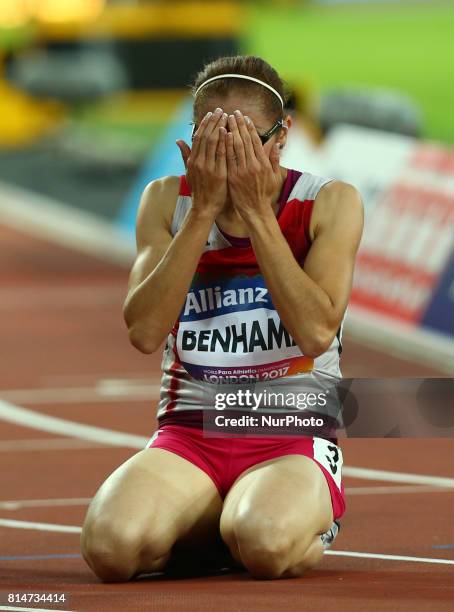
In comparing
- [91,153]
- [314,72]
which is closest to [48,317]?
[91,153]

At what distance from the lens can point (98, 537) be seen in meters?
5.46

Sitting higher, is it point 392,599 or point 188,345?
point 188,345

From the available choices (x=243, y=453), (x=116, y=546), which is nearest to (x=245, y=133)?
(x=243, y=453)

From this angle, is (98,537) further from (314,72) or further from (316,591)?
(314,72)

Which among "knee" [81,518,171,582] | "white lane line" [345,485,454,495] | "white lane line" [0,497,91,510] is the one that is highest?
"white lane line" [345,485,454,495]

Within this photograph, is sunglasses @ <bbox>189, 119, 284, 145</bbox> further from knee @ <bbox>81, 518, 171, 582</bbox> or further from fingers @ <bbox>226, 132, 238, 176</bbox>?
knee @ <bbox>81, 518, 171, 582</bbox>

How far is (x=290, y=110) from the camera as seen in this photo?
599 centimetres

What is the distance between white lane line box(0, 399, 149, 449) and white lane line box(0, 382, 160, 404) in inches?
8.7

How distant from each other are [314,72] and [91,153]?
1532 centimetres

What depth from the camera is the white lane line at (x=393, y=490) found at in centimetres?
736

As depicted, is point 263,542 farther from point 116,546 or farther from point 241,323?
point 241,323

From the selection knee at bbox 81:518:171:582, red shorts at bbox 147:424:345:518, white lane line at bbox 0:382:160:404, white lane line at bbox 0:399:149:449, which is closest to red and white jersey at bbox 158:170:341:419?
red shorts at bbox 147:424:345:518

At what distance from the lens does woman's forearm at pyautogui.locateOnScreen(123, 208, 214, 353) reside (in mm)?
5605

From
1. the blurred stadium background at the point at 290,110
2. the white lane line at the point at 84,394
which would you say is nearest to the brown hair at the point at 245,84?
the blurred stadium background at the point at 290,110
